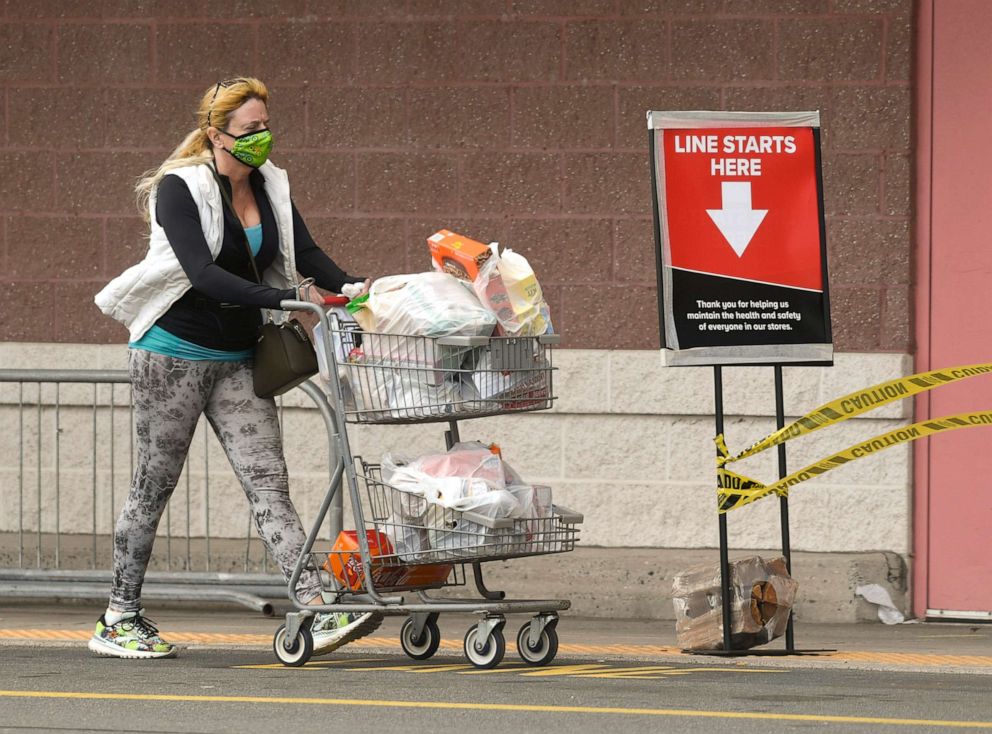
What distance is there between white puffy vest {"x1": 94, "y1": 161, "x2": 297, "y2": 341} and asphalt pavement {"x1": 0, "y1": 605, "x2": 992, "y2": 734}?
4.34ft

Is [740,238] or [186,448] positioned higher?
[740,238]

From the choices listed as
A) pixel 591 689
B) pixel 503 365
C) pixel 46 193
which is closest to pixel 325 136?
pixel 46 193

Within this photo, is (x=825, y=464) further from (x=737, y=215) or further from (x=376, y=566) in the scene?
(x=376, y=566)

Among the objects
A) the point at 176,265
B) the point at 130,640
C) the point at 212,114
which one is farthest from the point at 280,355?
the point at 130,640

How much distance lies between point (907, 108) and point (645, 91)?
1.21m

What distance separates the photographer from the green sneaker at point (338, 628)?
22.6ft

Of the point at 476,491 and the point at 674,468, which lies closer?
the point at 476,491

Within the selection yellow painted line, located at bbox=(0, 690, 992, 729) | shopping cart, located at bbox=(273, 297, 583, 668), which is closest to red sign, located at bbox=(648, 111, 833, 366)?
shopping cart, located at bbox=(273, 297, 583, 668)

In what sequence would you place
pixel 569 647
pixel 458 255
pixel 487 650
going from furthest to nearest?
1. pixel 569 647
2. pixel 487 650
3. pixel 458 255

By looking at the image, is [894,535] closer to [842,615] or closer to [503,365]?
[842,615]

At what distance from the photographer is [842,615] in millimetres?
8727

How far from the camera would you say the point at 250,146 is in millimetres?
6902

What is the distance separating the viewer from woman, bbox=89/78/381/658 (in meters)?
6.91

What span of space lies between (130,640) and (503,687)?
1.64m
